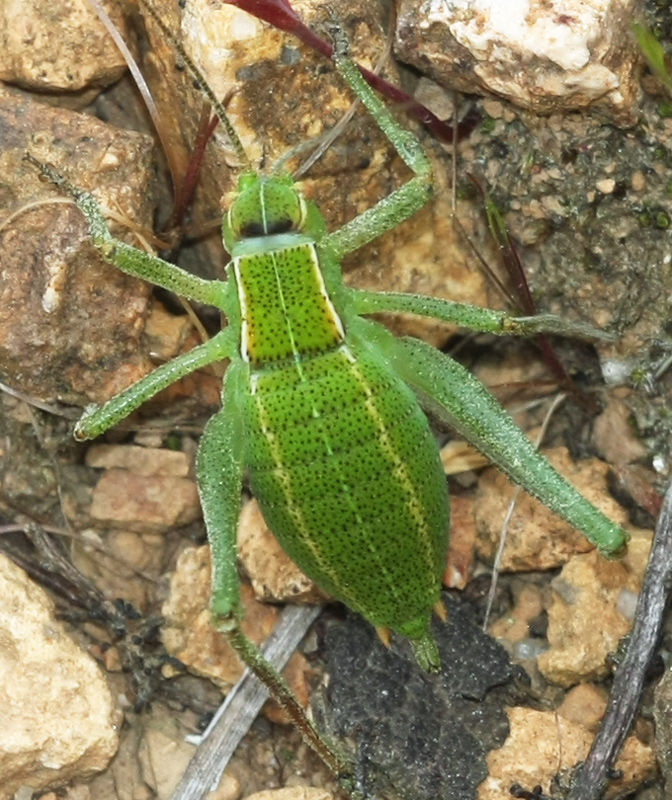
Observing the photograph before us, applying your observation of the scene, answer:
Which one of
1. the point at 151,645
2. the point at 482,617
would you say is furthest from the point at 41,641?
the point at 482,617

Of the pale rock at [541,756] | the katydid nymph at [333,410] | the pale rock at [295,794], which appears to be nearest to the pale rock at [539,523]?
the katydid nymph at [333,410]

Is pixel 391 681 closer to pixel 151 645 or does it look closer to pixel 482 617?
pixel 482 617

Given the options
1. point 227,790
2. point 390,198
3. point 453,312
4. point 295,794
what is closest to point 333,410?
point 453,312

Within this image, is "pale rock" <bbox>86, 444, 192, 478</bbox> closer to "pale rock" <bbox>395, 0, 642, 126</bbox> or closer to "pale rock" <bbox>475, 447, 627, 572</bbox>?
"pale rock" <bbox>475, 447, 627, 572</bbox>

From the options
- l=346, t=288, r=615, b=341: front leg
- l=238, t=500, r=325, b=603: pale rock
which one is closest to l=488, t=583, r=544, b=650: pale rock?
l=238, t=500, r=325, b=603: pale rock

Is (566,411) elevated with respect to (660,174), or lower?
lower

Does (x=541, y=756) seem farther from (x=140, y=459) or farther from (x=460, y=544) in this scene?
(x=140, y=459)
